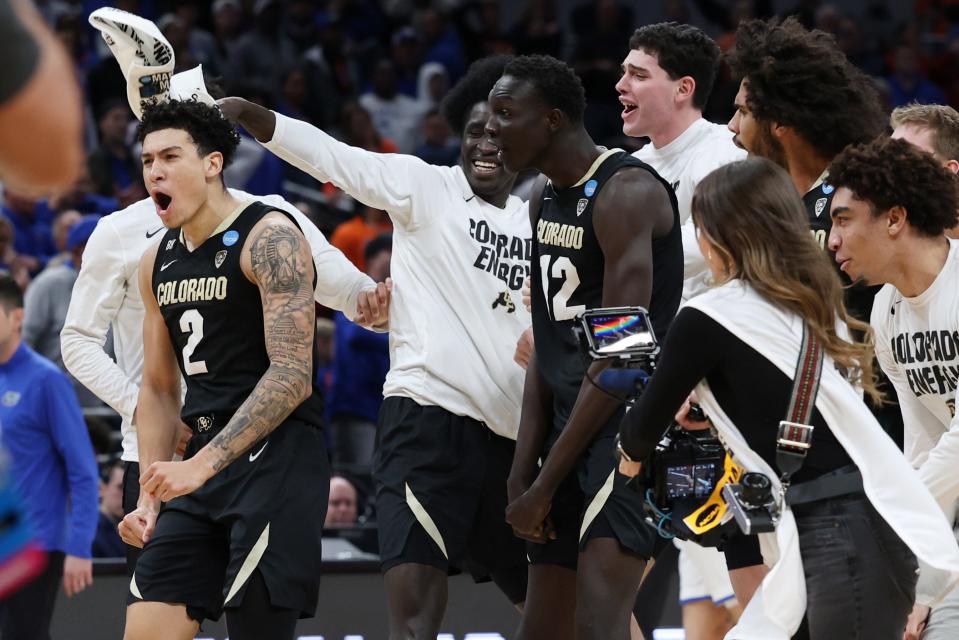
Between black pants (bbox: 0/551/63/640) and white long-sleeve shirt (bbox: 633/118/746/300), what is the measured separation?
3.40m

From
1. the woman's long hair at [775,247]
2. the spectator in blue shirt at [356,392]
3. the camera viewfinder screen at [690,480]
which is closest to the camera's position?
the woman's long hair at [775,247]

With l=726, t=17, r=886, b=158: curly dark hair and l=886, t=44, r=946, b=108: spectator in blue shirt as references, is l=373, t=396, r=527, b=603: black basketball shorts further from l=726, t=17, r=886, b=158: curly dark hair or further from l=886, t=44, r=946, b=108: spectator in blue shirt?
l=886, t=44, r=946, b=108: spectator in blue shirt

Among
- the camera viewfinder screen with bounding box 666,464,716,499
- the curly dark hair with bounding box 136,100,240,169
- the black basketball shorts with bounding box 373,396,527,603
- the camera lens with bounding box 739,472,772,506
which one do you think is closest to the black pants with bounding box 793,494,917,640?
the camera lens with bounding box 739,472,772,506

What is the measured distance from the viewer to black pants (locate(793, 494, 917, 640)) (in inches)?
147

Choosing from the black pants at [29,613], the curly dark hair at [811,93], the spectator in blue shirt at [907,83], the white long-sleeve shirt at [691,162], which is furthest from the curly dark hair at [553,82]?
the spectator in blue shirt at [907,83]

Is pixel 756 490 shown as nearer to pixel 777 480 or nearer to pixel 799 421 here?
pixel 777 480

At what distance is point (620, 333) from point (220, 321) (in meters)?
1.57

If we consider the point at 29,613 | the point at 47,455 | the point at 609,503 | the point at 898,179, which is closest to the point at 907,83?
the point at 47,455

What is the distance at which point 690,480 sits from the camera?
4.03m

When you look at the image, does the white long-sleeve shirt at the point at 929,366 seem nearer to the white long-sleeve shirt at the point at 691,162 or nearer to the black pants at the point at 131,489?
the white long-sleeve shirt at the point at 691,162

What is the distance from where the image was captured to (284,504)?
194 inches

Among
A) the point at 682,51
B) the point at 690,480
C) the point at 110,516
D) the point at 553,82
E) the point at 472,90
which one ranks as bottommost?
the point at 110,516

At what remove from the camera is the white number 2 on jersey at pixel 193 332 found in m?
5.06

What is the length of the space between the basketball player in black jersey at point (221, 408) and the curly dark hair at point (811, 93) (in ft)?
Result: 5.74
